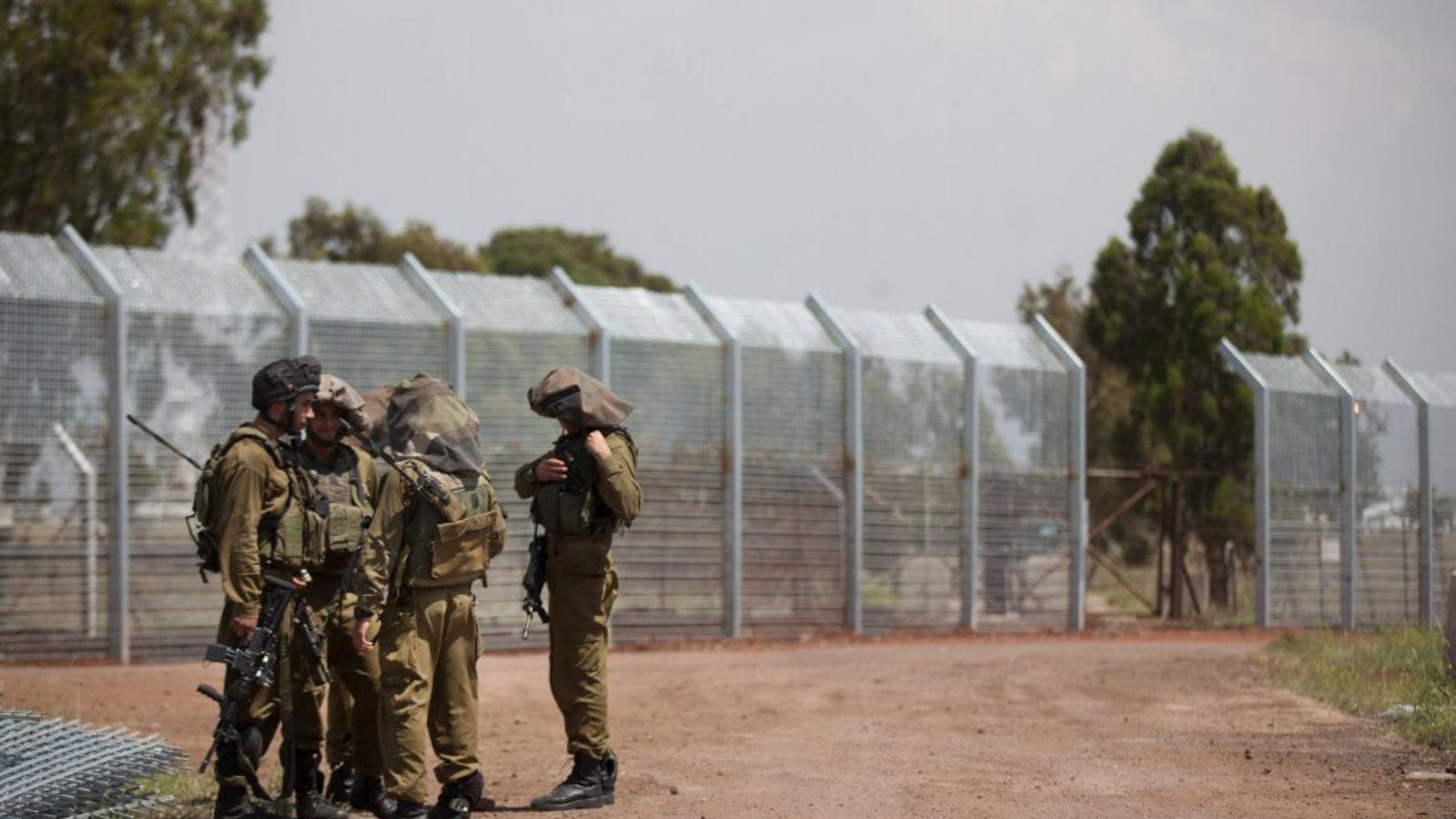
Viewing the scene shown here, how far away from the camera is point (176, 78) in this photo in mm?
26812

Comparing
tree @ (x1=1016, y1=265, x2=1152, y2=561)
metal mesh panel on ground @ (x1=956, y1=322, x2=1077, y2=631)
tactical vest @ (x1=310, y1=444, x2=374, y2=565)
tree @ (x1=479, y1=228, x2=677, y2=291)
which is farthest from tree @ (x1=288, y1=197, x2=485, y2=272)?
tactical vest @ (x1=310, y1=444, x2=374, y2=565)

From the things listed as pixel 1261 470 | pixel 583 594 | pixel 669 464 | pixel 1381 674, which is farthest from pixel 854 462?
pixel 583 594

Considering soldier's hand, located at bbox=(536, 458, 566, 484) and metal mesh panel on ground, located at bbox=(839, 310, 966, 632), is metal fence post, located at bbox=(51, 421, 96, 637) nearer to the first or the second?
soldier's hand, located at bbox=(536, 458, 566, 484)

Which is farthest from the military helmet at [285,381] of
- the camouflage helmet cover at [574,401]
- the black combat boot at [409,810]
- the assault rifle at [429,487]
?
the black combat boot at [409,810]

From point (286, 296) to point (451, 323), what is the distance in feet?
4.02

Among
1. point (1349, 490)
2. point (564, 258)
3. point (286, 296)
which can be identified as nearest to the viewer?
point (286, 296)

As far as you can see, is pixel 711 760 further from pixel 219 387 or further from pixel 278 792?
pixel 219 387

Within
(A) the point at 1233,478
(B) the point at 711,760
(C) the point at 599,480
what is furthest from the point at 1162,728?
(A) the point at 1233,478

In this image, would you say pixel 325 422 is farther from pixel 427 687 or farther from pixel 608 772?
pixel 608 772

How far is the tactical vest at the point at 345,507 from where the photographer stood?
7.48m

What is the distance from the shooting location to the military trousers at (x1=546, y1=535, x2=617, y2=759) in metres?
7.77

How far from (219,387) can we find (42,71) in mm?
13431

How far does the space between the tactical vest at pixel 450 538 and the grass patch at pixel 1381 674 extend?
15.0 feet

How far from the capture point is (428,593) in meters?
7.20
